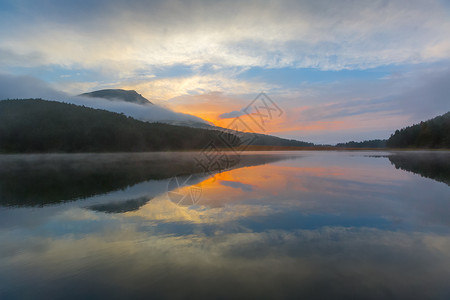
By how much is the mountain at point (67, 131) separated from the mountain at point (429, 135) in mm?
102453

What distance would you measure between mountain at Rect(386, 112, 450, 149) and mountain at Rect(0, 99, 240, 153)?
102 m

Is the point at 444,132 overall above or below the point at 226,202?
above

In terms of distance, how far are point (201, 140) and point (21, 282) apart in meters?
130

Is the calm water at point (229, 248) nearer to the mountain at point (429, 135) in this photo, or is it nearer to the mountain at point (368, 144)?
the mountain at point (429, 135)

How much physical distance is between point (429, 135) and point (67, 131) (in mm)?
131420

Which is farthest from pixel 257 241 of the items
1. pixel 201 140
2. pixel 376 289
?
pixel 201 140

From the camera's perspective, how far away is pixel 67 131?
292 ft

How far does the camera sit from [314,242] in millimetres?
6121

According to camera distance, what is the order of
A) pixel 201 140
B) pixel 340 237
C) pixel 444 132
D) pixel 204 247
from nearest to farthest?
pixel 204 247, pixel 340 237, pixel 444 132, pixel 201 140

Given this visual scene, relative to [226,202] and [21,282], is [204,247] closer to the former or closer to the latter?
[21,282]

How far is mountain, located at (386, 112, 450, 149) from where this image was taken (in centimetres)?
8206

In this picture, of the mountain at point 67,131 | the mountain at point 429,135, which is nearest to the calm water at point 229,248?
the mountain at point 67,131

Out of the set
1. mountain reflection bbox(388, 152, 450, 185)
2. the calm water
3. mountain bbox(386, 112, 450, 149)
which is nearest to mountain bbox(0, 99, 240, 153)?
the calm water

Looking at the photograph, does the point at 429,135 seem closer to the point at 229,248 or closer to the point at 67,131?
the point at 229,248
